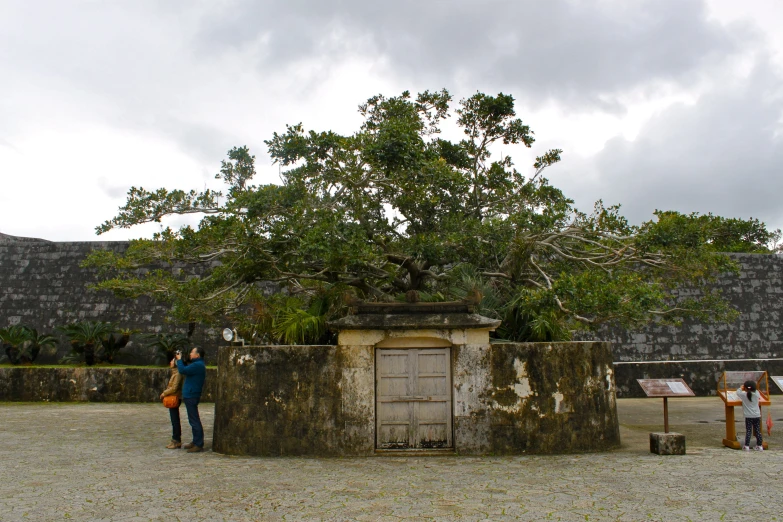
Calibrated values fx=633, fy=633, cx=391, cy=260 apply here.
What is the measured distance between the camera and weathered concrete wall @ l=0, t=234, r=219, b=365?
17.2 metres

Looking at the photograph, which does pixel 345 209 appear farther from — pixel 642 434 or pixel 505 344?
pixel 642 434

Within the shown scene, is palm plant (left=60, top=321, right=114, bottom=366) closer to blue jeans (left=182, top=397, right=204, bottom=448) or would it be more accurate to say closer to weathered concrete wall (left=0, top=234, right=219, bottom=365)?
weathered concrete wall (left=0, top=234, right=219, bottom=365)

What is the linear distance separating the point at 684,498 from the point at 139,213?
7.85 metres

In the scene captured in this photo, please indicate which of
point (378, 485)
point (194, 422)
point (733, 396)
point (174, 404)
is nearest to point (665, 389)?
point (733, 396)

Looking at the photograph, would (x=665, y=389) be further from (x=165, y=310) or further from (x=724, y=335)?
(x=165, y=310)

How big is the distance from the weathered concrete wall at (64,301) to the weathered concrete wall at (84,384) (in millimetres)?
1984

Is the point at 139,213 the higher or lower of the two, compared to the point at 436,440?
higher

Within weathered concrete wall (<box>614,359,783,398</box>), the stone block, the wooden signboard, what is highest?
the wooden signboard

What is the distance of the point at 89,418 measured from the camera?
458 inches

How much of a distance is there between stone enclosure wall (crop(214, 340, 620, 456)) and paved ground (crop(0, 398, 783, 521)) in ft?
0.96

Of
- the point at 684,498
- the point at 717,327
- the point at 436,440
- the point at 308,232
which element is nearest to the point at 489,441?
the point at 436,440

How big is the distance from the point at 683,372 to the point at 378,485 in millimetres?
11645

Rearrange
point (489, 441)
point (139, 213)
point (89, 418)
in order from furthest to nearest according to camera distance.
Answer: point (89, 418), point (139, 213), point (489, 441)

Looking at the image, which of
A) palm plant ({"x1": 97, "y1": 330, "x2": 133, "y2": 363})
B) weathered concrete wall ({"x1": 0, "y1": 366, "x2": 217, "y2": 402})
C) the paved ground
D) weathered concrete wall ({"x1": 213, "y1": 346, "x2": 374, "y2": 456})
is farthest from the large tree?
palm plant ({"x1": 97, "y1": 330, "x2": 133, "y2": 363})
